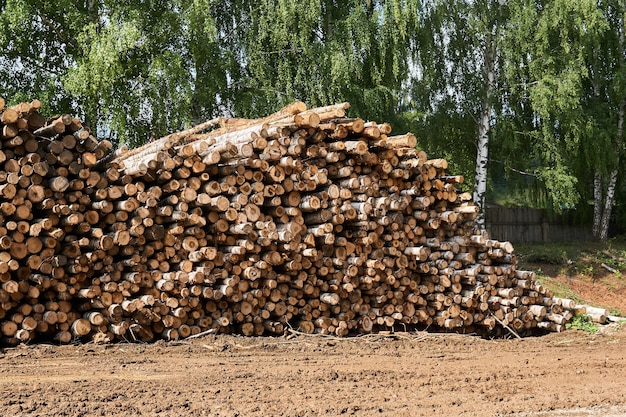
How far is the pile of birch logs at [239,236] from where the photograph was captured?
24.4 feet

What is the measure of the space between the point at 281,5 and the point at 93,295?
11.4 metres

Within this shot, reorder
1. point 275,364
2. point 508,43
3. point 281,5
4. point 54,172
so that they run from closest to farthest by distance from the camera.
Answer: point 275,364
point 54,172
point 281,5
point 508,43

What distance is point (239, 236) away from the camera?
8.38 metres

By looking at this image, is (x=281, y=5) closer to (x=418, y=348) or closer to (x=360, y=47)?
(x=360, y=47)

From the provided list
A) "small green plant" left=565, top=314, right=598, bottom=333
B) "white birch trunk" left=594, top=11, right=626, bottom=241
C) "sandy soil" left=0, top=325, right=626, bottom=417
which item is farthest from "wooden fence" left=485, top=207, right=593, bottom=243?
"sandy soil" left=0, top=325, right=626, bottom=417

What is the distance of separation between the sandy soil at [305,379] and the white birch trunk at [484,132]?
10.7 meters

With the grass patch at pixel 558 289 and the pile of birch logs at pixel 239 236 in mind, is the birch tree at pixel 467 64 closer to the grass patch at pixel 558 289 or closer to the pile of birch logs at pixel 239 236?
the grass patch at pixel 558 289

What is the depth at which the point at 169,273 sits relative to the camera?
795cm

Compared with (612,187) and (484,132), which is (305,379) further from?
(612,187)

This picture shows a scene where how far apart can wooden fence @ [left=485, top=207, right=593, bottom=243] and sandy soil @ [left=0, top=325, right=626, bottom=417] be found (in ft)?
43.8

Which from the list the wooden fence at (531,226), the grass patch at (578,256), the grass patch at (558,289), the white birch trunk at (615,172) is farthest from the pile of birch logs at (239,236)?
the white birch trunk at (615,172)

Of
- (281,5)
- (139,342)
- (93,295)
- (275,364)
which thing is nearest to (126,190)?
(93,295)

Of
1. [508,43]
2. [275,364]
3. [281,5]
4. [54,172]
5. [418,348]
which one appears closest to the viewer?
[275,364]

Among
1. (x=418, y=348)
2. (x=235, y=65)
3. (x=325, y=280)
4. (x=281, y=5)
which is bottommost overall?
(x=418, y=348)
